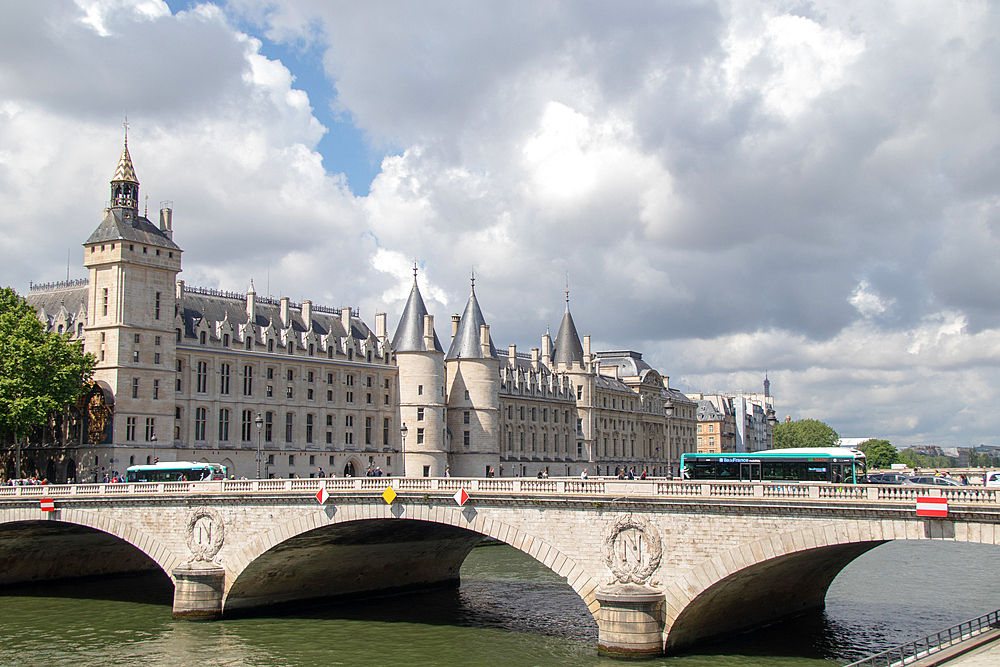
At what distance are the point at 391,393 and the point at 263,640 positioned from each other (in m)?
59.6

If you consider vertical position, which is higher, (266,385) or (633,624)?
(266,385)

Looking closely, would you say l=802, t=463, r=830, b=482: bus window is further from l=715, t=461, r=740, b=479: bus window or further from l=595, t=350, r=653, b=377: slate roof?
l=595, t=350, r=653, b=377: slate roof

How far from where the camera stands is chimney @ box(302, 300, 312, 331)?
97688mm

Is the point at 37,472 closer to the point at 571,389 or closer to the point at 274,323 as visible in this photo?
the point at 274,323

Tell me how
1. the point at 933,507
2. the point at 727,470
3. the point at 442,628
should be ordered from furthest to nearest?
the point at 727,470
the point at 442,628
the point at 933,507

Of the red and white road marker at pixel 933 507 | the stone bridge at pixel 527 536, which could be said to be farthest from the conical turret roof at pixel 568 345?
the red and white road marker at pixel 933 507

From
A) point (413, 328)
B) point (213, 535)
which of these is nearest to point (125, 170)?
point (413, 328)

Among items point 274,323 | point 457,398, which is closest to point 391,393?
point 457,398

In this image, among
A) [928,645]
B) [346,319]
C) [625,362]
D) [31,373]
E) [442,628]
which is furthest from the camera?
[625,362]

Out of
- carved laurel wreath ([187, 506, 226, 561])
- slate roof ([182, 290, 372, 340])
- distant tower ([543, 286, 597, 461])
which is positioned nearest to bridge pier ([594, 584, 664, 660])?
carved laurel wreath ([187, 506, 226, 561])

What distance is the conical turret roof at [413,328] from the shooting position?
10069cm

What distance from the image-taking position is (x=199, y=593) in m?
47.1

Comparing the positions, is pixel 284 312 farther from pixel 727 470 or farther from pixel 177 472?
pixel 727 470

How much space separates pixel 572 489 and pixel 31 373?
43828 mm
